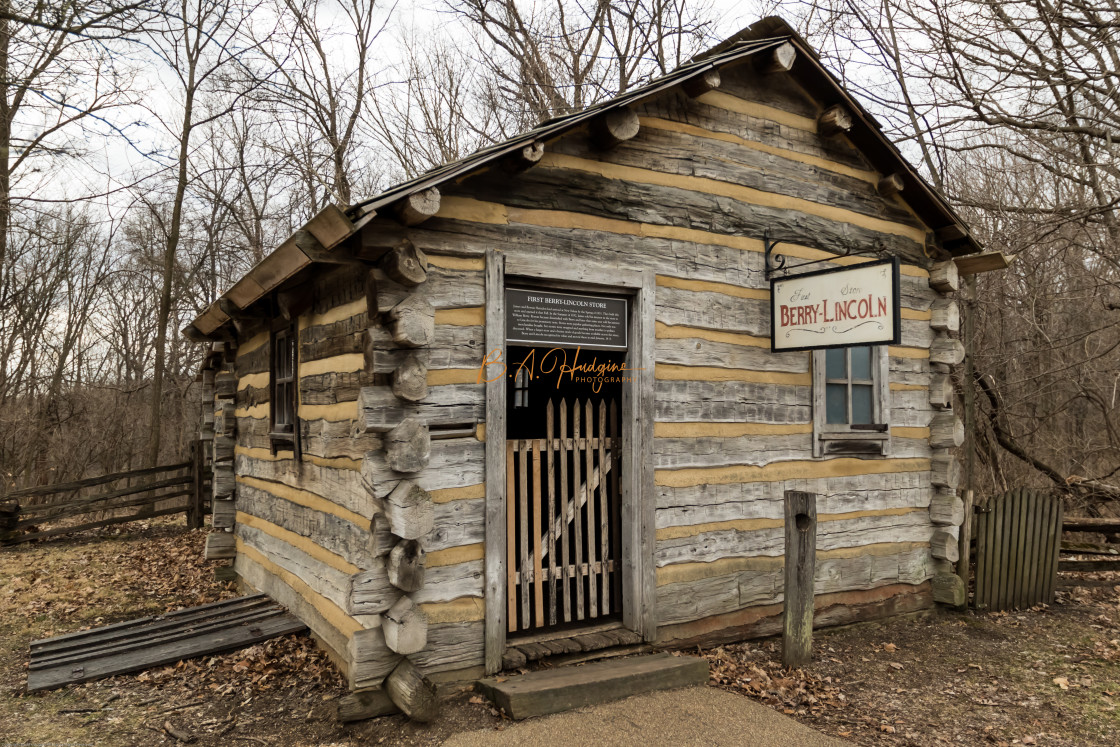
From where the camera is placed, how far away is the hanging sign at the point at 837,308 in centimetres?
538

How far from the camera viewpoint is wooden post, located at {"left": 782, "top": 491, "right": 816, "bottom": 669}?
5.77 metres

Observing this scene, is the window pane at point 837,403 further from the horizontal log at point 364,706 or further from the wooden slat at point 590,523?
the horizontal log at point 364,706

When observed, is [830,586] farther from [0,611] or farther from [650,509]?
[0,611]

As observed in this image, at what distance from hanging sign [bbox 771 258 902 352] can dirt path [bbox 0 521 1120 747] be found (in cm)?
261

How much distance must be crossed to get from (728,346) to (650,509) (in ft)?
5.16

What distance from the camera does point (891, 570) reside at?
7.19 metres

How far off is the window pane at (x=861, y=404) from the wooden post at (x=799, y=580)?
1.64 metres

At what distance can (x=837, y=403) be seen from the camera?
696 centimetres

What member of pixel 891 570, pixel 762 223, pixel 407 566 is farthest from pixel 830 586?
pixel 407 566

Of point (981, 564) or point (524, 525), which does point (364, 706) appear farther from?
point (981, 564)

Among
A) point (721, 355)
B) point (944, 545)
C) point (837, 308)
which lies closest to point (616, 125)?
point (721, 355)

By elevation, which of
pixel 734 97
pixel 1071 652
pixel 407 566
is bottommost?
pixel 1071 652

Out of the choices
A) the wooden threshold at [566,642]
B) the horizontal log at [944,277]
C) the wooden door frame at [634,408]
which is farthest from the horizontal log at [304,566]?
the horizontal log at [944,277]

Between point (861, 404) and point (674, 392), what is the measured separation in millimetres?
2392
